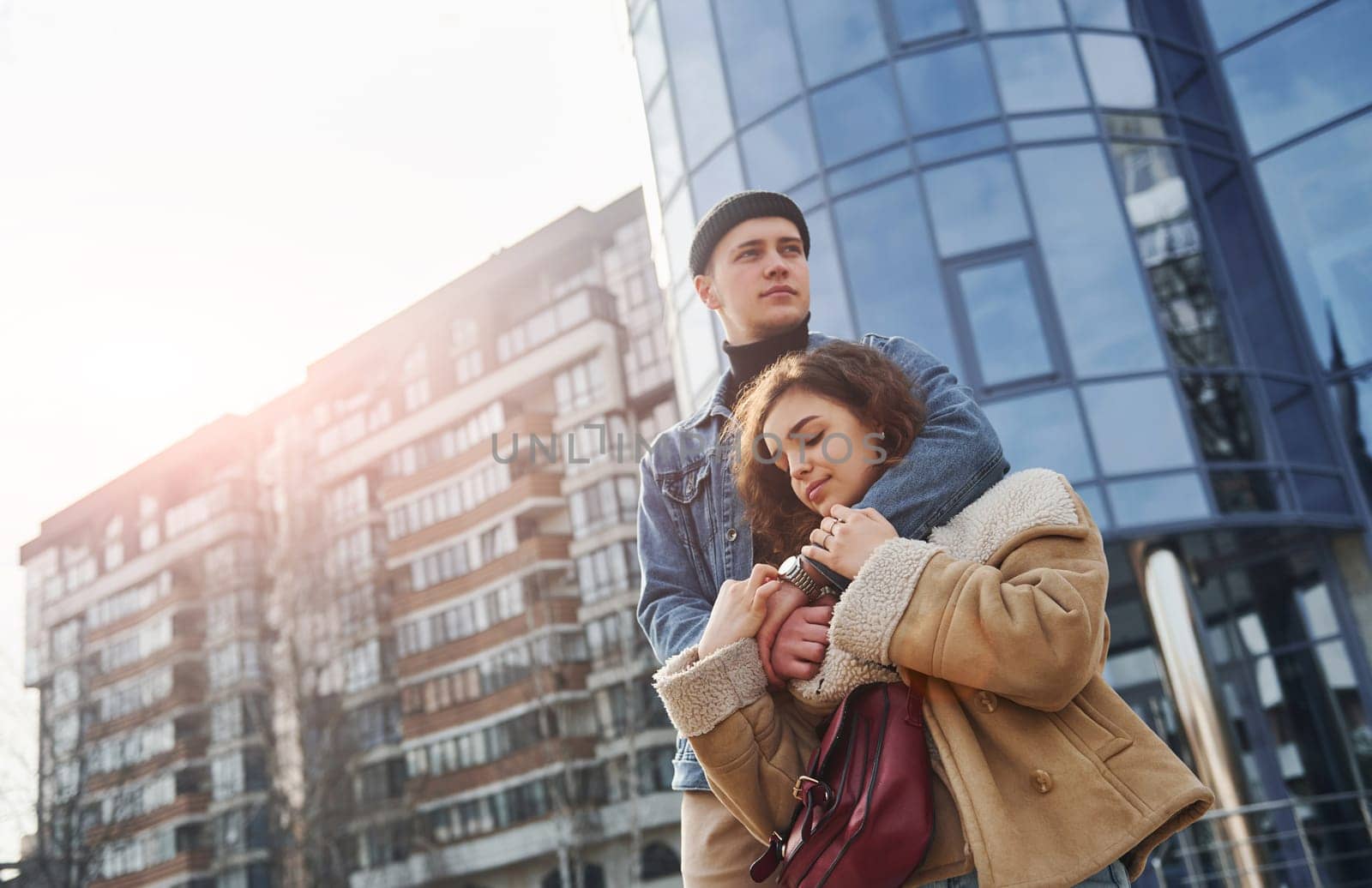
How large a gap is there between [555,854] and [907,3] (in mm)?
28547

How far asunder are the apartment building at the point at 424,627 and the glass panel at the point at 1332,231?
19315 mm

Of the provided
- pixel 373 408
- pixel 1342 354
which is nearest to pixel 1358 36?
pixel 1342 354

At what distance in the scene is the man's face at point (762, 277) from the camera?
2342 mm

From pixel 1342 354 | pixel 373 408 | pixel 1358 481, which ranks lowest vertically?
pixel 1358 481

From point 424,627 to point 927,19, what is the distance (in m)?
30.7

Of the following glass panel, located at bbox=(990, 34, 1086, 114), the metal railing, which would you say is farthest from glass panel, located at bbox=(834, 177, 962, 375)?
the metal railing

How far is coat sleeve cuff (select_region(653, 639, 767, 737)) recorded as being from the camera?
1.80 m

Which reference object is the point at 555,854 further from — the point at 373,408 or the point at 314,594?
the point at 373,408

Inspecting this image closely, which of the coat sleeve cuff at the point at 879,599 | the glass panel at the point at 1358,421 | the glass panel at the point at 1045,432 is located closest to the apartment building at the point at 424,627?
the glass panel at the point at 1045,432

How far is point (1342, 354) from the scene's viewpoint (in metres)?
12.2

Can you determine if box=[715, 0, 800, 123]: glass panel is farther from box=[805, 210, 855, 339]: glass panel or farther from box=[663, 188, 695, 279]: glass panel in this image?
box=[805, 210, 855, 339]: glass panel

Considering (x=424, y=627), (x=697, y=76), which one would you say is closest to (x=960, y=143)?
(x=697, y=76)

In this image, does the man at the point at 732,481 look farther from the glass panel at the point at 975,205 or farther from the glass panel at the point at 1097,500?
the glass panel at the point at 975,205

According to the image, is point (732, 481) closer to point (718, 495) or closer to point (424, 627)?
point (718, 495)
